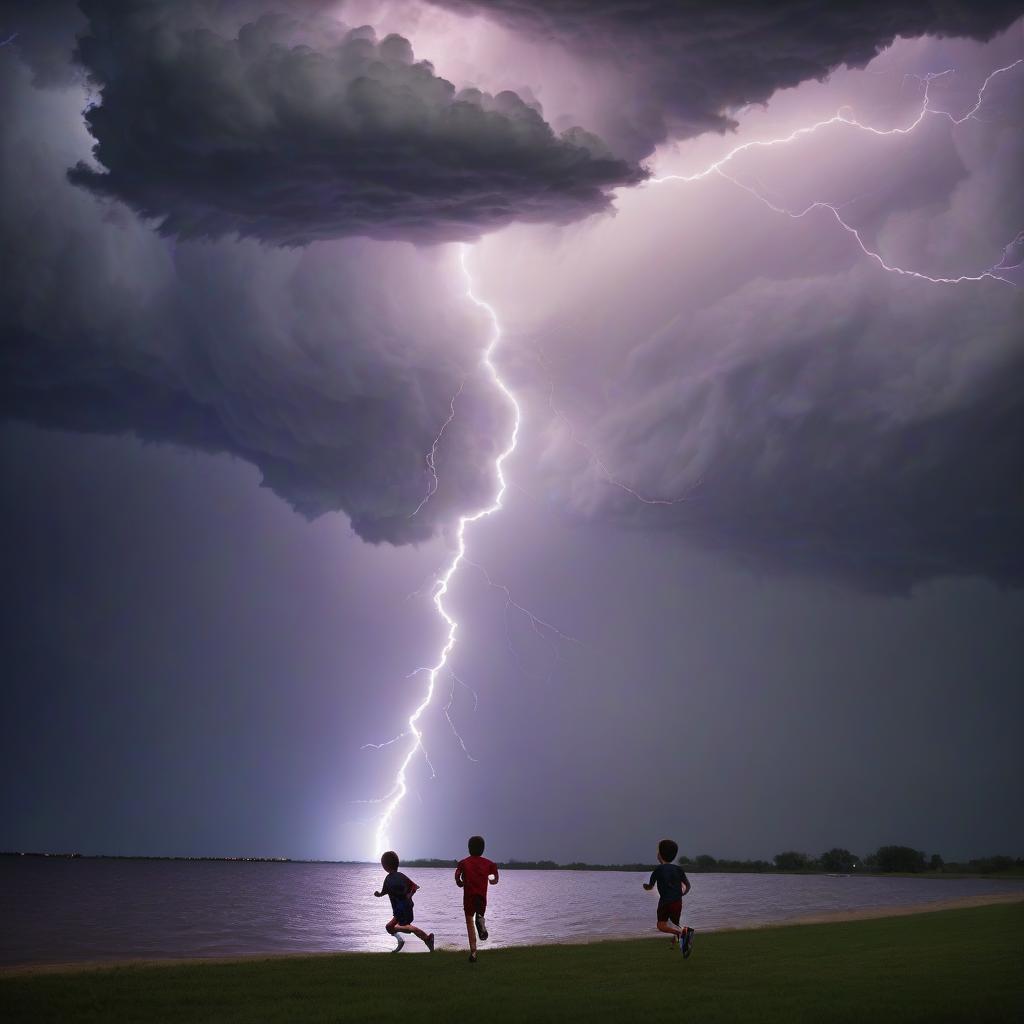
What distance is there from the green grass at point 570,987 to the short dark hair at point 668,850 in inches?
49.4

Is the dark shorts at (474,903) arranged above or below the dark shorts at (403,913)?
above

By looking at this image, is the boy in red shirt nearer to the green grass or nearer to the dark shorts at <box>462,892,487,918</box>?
the dark shorts at <box>462,892,487,918</box>

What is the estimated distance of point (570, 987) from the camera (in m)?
10.2

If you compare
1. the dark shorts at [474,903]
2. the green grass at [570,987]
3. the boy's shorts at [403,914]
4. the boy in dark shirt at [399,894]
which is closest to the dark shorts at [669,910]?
the green grass at [570,987]

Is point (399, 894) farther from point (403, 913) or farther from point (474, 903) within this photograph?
point (474, 903)

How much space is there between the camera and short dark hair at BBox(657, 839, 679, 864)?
44.9 ft

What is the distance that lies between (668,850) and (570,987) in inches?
155

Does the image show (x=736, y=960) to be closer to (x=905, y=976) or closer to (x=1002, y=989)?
(x=905, y=976)

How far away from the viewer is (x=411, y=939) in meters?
21.9

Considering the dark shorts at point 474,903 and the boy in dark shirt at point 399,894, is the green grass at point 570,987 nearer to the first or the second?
the boy in dark shirt at point 399,894

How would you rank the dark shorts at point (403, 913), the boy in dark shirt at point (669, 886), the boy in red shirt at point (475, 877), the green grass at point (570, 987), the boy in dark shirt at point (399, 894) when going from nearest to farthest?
the green grass at point (570, 987) < the boy in red shirt at point (475, 877) < the boy in dark shirt at point (669, 886) < the boy in dark shirt at point (399, 894) < the dark shorts at point (403, 913)

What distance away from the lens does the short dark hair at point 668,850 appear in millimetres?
13695

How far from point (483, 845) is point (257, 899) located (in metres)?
41.4

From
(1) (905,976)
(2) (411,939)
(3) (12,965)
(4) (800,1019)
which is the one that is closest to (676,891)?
(1) (905,976)
